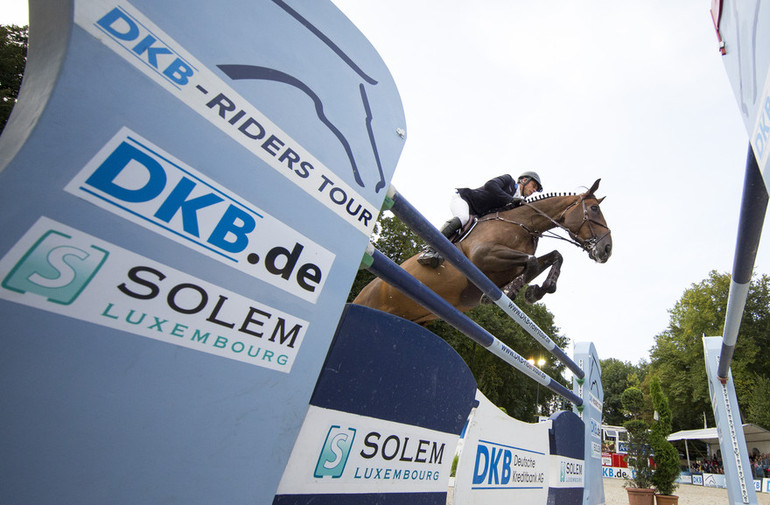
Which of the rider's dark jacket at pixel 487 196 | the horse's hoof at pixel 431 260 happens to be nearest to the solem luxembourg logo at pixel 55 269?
the horse's hoof at pixel 431 260

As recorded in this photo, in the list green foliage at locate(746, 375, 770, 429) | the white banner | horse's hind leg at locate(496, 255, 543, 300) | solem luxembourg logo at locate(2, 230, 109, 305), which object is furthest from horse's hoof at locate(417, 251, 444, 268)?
green foliage at locate(746, 375, 770, 429)

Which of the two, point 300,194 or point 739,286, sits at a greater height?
point 739,286

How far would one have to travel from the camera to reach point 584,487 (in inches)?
114

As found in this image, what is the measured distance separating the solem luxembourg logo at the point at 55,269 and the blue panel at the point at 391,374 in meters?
0.44

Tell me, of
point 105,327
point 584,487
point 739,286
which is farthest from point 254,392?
point 584,487

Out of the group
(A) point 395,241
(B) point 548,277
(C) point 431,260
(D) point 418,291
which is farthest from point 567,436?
(A) point 395,241

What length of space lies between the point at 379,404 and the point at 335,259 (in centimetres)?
37

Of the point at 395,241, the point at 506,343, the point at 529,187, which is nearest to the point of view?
the point at 529,187

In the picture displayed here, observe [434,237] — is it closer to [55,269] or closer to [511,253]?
[55,269]

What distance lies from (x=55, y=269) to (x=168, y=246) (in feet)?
0.42

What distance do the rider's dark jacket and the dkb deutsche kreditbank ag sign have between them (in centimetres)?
259

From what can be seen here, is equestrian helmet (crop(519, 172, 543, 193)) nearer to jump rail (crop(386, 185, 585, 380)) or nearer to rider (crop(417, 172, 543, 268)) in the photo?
rider (crop(417, 172, 543, 268))

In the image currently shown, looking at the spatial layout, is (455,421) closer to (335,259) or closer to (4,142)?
(335,259)

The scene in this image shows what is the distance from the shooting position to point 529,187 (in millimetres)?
3879
